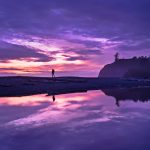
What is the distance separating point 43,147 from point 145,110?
48.3ft

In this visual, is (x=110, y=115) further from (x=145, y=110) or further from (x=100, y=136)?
(x=100, y=136)

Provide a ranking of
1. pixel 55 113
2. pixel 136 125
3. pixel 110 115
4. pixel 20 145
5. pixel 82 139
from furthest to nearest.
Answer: pixel 55 113
pixel 110 115
pixel 136 125
pixel 82 139
pixel 20 145

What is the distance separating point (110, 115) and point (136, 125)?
16.7 feet

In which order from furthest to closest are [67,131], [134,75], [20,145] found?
1. [134,75]
2. [67,131]
3. [20,145]

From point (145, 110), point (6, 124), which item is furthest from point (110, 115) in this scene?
point (6, 124)

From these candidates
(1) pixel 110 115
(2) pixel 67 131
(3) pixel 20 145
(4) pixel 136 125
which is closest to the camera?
(3) pixel 20 145

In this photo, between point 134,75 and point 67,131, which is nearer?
point 67,131

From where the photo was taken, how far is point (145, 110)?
28406mm

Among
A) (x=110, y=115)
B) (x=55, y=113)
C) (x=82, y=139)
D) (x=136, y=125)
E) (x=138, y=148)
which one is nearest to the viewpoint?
(x=138, y=148)

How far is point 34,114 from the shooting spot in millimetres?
27094

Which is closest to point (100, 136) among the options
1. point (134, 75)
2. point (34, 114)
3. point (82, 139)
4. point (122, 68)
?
point (82, 139)

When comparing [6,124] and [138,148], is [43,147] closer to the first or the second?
[138,148]

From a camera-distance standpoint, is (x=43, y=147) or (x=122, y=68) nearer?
(x=43, y=147)

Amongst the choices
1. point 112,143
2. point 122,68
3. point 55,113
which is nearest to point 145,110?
point 55,113
